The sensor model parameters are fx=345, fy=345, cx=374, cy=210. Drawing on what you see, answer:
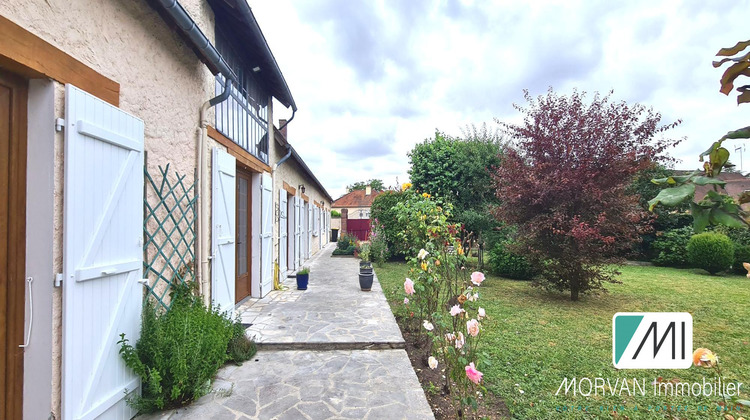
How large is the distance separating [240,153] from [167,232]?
7.25 feet

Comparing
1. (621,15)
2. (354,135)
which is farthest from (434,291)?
(354,135)

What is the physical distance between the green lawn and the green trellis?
313cm

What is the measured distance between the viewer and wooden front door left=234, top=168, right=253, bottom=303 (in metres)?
5.57

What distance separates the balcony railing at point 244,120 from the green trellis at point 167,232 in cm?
130

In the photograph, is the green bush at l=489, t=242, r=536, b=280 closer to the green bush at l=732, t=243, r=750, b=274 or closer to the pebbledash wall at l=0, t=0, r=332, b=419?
the green bush at l=732, t=243, r=750, b=274

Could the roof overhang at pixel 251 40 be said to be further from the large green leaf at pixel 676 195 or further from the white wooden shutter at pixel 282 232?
the large green leaf at pixel 676 195

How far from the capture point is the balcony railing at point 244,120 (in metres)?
4.58

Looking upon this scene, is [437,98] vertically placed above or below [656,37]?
above

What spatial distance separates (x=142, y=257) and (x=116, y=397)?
99 cm

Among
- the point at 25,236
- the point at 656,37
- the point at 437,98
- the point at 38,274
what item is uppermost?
the point at 437,98

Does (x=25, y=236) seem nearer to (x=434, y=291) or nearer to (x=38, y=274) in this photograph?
(x=38, y=274)

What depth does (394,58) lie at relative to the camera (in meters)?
7.73

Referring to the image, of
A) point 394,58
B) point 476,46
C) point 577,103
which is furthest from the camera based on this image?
point 394,58

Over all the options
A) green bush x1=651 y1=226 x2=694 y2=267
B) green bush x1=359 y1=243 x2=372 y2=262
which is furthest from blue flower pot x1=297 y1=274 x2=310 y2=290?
green bush x1=651 y1=226 x2=694 y2=267
